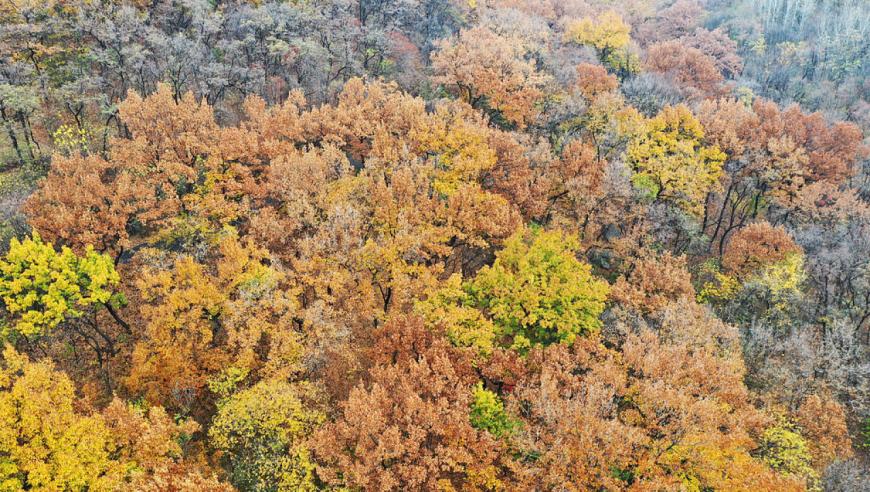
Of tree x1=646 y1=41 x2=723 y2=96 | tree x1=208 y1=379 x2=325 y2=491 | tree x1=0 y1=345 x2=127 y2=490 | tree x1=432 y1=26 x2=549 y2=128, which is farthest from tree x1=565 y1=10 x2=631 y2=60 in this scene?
tree x1=0 y1=345 x2=127 y2=490

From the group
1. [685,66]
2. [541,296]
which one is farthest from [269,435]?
[685,66]

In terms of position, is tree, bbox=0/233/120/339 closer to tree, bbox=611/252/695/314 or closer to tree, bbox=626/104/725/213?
tree, bbox=611/252/695/314

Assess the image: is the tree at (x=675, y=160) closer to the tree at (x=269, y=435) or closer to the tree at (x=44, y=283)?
the tree at (x=269, y=435)

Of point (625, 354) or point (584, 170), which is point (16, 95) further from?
point (625, 354)

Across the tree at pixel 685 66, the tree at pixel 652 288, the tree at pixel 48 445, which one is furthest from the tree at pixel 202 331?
the tree at pixel 685 66

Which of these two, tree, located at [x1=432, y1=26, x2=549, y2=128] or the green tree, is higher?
tree, located at [x1=432, y1=26, x2=549, y2=128]

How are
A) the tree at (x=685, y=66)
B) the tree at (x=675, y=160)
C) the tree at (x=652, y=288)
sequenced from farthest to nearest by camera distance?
the tree at (x=685, y=66) → the tree at (x=675, y=160) → the tree at (x=652, y=288)
